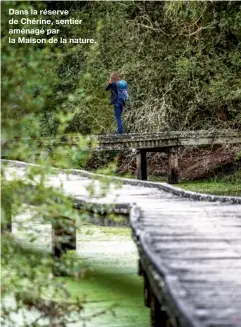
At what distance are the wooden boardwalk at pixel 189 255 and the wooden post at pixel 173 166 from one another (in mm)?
7225

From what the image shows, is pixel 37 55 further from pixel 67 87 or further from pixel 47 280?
pixel 67 87

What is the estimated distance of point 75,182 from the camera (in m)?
9.66

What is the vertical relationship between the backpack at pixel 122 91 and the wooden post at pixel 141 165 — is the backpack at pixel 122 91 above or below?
above

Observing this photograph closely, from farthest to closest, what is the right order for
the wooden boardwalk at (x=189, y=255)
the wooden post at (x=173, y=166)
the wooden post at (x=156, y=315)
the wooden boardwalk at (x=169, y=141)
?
the wooden post at (x=173, y=166)
the wooden boardwalk at (x=169, y=141)
the wooden post at (x=156, y=315)
the wooden boardwalk at (x=189, y=255)

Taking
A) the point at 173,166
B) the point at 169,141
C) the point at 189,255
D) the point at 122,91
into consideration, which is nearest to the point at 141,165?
the point at 173,166

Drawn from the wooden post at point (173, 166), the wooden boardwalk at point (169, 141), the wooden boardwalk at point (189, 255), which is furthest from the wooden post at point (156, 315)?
the wooden post at point (173, 166)

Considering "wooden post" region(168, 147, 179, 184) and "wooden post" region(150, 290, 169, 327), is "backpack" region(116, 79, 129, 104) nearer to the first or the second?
"wooden post" region(168, 147, 179, 184)

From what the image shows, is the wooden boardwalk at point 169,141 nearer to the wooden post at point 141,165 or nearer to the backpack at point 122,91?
the wooden post at point 141,165

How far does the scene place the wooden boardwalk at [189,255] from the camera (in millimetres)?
3559

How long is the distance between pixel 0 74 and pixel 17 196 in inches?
21.2

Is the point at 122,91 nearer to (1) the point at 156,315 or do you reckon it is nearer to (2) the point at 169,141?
(2) the point at 169,141

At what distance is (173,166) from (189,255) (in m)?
10.6

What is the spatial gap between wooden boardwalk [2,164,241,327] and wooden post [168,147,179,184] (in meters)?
7.23

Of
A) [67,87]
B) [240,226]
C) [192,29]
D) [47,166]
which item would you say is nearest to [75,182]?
[240,226]
